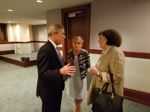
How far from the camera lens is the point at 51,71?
1466mm

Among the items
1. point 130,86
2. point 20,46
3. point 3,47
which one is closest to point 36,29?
point 20,46

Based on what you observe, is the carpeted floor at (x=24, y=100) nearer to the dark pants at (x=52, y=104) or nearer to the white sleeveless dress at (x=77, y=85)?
the white sleeveless dress at (x=77, y=85)

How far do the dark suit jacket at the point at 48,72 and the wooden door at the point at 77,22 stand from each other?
2.49m

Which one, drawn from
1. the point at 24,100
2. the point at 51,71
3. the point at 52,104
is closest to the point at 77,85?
the point at 52,104

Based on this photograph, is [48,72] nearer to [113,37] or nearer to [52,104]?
[52,104]

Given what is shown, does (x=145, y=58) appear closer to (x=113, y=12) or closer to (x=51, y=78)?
(x=113, y=12)

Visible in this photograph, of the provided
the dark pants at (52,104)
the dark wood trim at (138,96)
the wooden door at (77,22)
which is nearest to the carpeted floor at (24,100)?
the dark wood trim at (138,96)

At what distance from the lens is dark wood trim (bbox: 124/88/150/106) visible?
9.89 ft

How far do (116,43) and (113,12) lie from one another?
191 cm

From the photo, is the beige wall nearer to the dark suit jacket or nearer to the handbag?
the handbag

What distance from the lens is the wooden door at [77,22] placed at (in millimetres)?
3926

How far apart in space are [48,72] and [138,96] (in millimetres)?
2361

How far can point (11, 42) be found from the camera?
934cm

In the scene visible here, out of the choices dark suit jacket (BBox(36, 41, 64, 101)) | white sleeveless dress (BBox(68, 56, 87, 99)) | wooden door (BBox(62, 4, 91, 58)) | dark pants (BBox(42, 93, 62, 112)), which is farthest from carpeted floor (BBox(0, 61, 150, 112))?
wooden door (BBox(62, 4, 91, 58))
